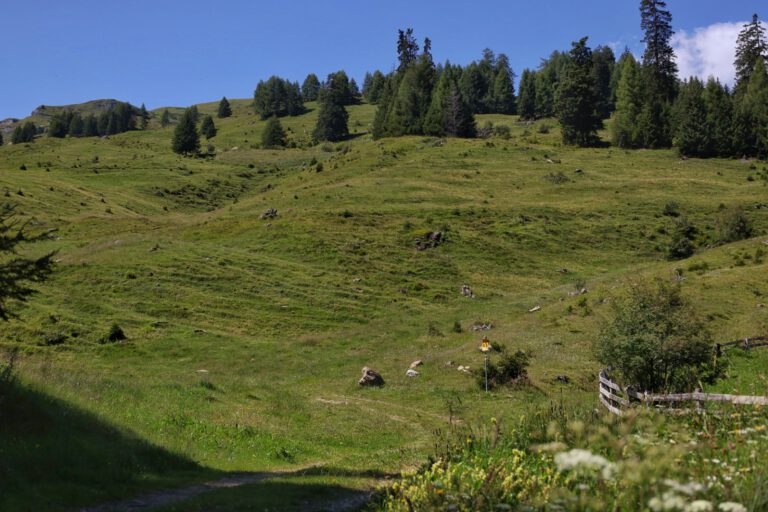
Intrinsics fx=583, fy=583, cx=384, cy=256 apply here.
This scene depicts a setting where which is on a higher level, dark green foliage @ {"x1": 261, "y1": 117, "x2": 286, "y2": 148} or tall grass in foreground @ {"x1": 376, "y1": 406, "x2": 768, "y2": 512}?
Answer: dark green foliage @ {"x1": 261, "y1": 117, "x2": 286, "y2": 148}

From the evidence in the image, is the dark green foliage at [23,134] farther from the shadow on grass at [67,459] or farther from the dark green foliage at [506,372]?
the shadow on grass at [67,459]

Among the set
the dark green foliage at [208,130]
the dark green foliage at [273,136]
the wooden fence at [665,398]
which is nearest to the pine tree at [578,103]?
the dark green foliage at [273,136]

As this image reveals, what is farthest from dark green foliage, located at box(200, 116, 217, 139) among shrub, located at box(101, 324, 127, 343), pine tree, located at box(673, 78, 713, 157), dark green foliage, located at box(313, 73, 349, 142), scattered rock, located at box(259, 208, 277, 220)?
shrub, located at box(101, 324, 127, 343)

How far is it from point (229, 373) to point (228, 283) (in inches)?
769

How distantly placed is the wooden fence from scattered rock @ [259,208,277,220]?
60.0 m

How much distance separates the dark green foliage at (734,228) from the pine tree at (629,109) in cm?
5541

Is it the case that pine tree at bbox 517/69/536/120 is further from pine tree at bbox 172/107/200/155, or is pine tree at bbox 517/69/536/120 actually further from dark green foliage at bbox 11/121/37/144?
dark green foliage at bbox 11/121/37/144

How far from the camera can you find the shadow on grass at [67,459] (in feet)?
37.4

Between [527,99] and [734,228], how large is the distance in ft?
392

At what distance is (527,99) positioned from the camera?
582 ft

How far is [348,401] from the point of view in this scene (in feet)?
97.9

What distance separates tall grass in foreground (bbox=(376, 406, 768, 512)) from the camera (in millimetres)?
4465

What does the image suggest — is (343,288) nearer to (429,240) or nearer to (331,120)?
(429,240)

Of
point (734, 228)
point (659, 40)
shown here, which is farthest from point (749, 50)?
point (734, 228)
